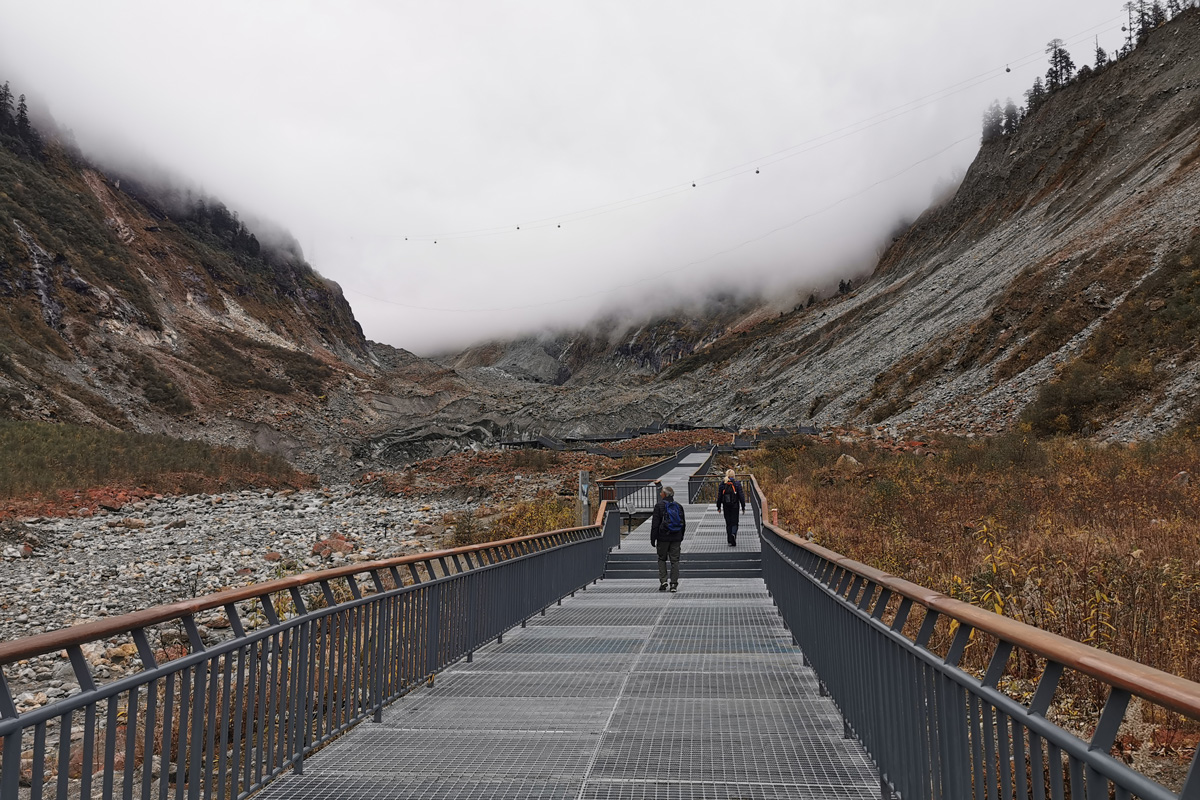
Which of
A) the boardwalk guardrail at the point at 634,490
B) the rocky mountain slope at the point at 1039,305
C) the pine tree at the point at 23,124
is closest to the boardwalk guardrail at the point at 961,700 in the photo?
the boardwalk guardrail at the point at 634,490

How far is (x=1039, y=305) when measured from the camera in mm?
47625

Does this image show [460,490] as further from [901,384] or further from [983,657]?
[901,384]

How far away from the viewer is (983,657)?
6500 mm

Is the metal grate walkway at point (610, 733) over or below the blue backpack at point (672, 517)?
below

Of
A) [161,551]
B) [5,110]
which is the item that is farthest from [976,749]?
[5,110]

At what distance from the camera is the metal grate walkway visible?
4.41 metres

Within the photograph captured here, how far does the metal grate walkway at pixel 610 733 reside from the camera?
14.5 feet

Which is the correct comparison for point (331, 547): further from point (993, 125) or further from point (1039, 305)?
point (993, 125)

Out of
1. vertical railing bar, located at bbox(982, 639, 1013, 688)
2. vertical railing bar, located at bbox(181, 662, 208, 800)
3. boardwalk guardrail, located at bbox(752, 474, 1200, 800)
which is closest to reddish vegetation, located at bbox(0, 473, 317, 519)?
vertical railing bar, located at bbox(181, 662, 208, 800)

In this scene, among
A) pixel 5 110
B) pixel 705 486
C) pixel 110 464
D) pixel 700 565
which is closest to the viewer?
pixel 700 565

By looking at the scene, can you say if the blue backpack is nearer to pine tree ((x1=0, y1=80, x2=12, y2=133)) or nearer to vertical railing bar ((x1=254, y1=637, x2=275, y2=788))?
vertical railing bar ((x1=254, y1=637, x2=275, y2=788))

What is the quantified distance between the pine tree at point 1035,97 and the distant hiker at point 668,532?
109321 millimetres

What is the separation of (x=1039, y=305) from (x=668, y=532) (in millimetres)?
44451

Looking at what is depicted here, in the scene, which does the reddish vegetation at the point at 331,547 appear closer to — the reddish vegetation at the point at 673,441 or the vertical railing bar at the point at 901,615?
the vertical railing bar at the point at 901,615
